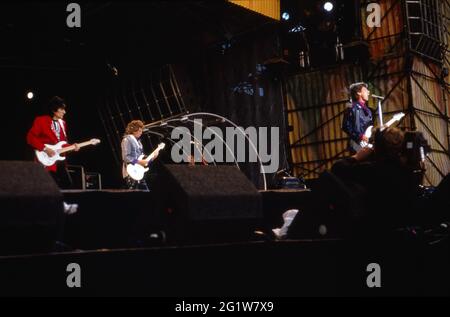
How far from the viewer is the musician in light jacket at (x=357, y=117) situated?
8.43 meters

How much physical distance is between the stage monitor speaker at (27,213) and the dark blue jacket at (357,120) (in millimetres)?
5819

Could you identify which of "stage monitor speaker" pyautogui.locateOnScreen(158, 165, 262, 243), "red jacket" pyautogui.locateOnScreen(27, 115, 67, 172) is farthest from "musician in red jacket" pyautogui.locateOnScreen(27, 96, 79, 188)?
"stage monitor speaker" pyautogui.locateOnScreen(158, 165, 262, 243)

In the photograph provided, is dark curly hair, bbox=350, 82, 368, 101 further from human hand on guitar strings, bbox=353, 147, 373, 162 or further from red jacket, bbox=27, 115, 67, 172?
red jacket, bbox=27, 115, 67, 172

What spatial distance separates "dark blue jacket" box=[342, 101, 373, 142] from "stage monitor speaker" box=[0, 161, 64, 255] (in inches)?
229

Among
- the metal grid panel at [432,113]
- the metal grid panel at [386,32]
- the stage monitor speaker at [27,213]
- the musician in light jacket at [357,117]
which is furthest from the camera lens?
the metal grid panel at [386,32]

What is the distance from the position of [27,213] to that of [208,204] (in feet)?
3.95

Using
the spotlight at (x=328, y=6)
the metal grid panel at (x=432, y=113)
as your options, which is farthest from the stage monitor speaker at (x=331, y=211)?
the spotlight at (x=328, y=6)

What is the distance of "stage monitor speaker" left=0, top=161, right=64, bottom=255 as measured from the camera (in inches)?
129

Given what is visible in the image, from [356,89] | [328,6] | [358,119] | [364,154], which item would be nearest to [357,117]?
[358,119]

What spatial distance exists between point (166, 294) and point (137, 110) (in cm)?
1136

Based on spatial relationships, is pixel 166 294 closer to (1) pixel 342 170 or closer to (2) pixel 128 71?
(1) pixel 342 170

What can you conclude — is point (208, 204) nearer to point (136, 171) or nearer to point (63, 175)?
point (63, 175)

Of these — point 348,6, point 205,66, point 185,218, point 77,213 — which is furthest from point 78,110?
point 185,218

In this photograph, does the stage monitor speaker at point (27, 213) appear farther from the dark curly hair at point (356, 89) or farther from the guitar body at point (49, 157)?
the dark curly hair at point (356, 89)
